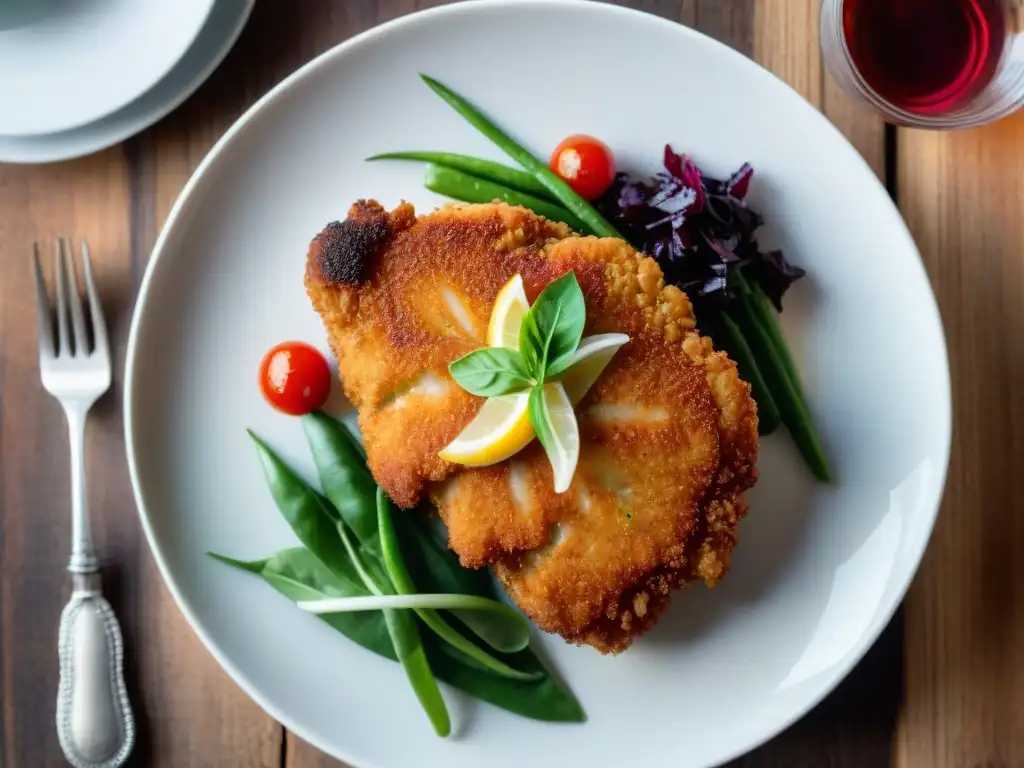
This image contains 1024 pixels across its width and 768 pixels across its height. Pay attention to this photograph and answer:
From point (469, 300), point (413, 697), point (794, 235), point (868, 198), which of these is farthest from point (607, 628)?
point (868, 198)

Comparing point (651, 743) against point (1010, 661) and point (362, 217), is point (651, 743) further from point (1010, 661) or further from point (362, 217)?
point (362, 217)

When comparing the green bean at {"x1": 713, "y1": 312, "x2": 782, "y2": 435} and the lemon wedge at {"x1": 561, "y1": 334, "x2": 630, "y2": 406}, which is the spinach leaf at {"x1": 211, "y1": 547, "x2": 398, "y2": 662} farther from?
the green bean at {"x1": 713, "y1": 312, "x2": 782, "y2": 435}

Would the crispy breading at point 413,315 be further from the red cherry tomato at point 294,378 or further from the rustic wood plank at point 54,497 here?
the rustic wood plank at point 54,497

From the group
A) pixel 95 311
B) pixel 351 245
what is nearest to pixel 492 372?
pixel 351 245

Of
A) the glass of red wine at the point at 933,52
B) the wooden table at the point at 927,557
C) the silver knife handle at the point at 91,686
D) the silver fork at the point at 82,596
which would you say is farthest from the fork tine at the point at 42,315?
the glass of red wine at the point at 933,52

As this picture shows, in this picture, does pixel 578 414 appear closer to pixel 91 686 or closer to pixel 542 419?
pixel 542 419
